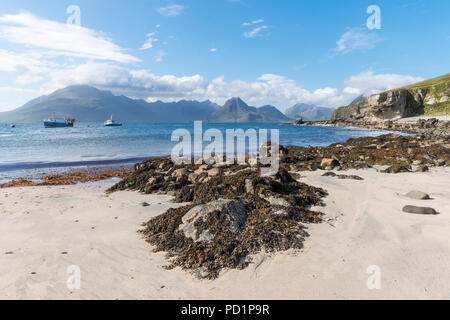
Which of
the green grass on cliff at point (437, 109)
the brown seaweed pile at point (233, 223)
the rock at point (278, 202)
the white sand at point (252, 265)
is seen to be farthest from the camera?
the green grass on cliff at point (437, 109)

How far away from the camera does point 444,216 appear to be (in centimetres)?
646

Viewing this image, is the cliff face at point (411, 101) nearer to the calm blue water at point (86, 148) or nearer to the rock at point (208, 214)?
the calm blue water at point (86, 148)

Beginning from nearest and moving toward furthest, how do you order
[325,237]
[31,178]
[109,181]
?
[325,237] < [109,181] < [31,178]

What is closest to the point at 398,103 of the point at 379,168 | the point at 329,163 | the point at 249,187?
the point at 379,168

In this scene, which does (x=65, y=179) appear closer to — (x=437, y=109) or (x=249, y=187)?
(x=249, y=187)

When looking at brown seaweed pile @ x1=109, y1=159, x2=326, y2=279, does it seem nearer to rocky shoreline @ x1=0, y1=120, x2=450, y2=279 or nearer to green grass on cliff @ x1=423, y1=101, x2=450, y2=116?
rocky shoreline @ x1=0, y1=120, x2=450, y2=279

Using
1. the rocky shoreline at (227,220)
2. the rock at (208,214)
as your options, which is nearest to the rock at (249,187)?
the rocky shoreline at (227,220)

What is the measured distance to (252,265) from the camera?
466 cm

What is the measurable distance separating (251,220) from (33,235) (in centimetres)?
556

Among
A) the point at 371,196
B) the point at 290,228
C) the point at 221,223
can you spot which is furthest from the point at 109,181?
the point at 371,196

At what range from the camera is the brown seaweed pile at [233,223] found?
4.95 m

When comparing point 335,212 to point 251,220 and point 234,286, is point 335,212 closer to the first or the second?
point 251,220

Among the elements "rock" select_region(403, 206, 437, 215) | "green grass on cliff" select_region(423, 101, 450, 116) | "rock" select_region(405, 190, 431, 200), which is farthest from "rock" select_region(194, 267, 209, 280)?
"green grass on cliff" select_region(423, 101, 450, 116)

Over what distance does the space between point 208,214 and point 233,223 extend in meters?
0.65
